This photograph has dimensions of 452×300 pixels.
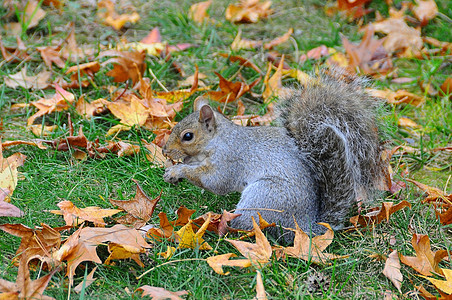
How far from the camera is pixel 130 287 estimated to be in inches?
70.8

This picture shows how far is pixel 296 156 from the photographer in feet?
7.27

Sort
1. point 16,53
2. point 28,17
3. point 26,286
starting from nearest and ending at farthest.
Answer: point 26,286 < point 16,53 < point 28,17

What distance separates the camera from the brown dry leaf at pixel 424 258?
1.94m

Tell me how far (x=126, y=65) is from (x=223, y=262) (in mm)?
1553

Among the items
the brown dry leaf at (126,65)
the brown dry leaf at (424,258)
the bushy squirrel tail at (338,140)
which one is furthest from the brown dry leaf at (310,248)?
the brown dry leaf at (126,65)

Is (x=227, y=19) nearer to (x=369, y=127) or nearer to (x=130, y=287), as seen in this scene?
(x=369, y=127)

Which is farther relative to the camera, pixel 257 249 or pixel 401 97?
pixel 401 97

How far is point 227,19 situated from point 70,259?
2.50 metres

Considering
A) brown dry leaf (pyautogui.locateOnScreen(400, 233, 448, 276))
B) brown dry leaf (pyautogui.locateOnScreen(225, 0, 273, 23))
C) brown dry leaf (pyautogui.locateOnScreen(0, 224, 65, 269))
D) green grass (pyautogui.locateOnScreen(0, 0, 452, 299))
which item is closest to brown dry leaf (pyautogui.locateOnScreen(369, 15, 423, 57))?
green grass (pyautogui.locateOnScreen(0, 0, 452, 299))

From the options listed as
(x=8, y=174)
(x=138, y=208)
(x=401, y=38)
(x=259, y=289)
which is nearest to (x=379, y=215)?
(x=259, y=289)

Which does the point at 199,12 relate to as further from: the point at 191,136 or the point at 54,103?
the point at 191,136

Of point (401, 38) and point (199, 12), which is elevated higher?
point (199, 12)

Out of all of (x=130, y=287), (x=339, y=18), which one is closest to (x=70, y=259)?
(x=130, y=287)

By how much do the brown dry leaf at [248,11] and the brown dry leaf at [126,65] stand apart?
987 millimetres
